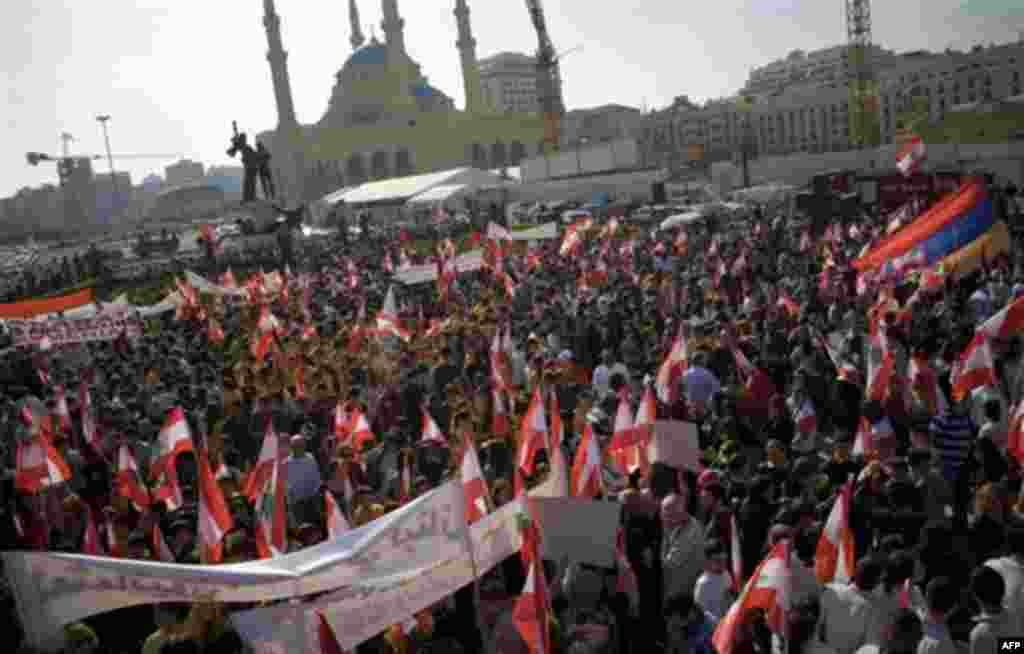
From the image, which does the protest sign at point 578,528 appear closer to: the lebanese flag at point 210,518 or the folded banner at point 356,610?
the folded banner at point 356,610

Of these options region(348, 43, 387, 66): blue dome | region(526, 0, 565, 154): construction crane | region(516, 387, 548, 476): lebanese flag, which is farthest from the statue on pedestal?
region(348, 43, 387, 66): blue dome

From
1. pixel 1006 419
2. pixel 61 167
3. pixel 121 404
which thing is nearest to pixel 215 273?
pixel 121 404

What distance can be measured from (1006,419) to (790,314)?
510 cm

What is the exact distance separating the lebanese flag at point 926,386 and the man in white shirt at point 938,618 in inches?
178

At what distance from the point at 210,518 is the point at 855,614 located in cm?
415

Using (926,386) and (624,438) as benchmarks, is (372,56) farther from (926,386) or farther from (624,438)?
(624,438)

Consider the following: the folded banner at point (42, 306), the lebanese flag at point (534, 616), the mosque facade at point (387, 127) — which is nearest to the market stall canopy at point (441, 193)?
the folded banner at point (42, 306)

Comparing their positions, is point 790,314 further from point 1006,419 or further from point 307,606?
point 307,606

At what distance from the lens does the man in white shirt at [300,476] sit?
311 inches

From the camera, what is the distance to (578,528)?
5652 mm

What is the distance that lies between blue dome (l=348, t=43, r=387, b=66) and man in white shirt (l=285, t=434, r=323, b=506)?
98.7 m

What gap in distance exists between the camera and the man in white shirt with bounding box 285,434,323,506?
791 cm

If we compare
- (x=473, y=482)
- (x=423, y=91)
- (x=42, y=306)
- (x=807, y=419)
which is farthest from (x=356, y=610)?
(x=423, y=91)

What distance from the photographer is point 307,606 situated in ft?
14.8
